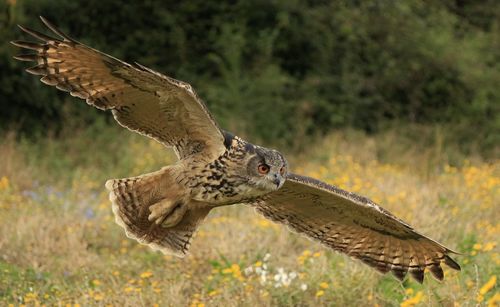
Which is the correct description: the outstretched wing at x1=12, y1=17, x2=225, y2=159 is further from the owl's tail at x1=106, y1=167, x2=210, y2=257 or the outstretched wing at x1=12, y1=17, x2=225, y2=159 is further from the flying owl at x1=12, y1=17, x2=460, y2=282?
the owl's tail at x1=106, y1=167, x2=210, y2=257

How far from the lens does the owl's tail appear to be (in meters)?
5.43

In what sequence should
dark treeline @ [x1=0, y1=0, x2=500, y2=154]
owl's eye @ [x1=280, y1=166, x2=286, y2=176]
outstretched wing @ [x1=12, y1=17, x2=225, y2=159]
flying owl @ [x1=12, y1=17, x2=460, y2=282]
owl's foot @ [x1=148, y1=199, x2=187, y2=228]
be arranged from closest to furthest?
outstretched wing @ [x1=12, y1=17, x2=225, y2=159]
flying owl @ [x1=12, y1=17, x2=460, y2=282]
owl's eye @ [x1=280, y1=166, x2=286, y2=176]
owl's foot @ [x1=148, y1=199, x2=187, y2=228]
dark treeline @ [x1=0, y1=0, x2=500, y2=154]

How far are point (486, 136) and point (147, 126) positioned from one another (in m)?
11.0

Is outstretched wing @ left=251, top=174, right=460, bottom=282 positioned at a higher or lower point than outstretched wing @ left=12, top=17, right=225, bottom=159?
lower

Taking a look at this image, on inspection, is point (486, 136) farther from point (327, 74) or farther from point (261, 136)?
point (261, 136)

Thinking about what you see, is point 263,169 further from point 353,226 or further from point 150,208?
point 353,226

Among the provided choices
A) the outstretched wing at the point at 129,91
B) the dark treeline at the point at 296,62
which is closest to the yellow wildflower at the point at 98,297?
the outstretched wing at the point at 129,91

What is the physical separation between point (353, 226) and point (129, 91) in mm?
1719

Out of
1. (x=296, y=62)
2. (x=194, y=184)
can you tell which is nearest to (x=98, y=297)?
(x=194, y=184)

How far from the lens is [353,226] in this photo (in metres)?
5.85

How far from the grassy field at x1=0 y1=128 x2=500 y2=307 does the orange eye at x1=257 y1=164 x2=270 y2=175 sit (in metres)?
0.81

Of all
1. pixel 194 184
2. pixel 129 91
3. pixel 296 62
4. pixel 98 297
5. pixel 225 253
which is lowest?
pixel 296 62

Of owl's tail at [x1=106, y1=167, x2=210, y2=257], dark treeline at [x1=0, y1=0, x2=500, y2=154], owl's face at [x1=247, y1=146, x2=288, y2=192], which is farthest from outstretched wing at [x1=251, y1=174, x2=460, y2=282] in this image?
Result: dark treeline at [x1=0, y1=0, x2=500, y2=154]

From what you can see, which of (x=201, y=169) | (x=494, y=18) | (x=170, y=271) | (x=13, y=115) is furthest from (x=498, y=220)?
(x=494, y=18)
